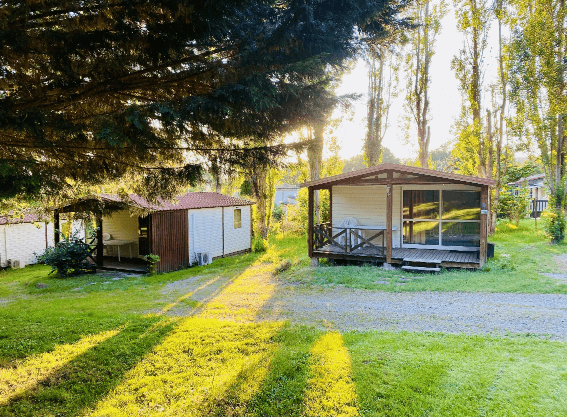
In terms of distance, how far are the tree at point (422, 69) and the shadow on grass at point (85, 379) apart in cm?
1712

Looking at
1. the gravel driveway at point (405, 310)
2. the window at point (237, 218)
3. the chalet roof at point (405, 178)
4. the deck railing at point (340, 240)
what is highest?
the chalet roof at point (405, 178)

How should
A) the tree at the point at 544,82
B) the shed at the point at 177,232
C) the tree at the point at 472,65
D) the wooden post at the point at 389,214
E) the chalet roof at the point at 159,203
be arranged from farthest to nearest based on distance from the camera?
the tree at the point at 472,65 → the tree at the point at 544,82 → the shed at the point at 177,232 → the wooden post at the point at 389,214 → the chalet roof at the point at 159,203

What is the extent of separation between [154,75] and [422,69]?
1695cm

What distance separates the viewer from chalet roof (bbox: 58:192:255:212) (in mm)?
5637

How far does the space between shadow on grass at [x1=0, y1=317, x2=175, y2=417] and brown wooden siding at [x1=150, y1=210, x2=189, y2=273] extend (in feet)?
22.9

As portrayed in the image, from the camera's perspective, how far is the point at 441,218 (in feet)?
35.4

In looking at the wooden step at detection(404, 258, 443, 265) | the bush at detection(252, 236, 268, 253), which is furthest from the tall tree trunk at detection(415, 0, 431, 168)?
the wooden step at detection(404, 258, 443, 265)

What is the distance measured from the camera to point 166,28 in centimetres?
349

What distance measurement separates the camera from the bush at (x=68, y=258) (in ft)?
38.1

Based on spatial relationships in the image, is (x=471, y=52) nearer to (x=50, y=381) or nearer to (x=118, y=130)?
(x=118, y=130)

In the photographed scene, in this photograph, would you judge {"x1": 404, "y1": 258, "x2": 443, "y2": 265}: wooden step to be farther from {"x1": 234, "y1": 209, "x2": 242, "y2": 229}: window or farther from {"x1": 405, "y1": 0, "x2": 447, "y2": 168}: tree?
{"x1": 405, "y1": 0, "x2": 447, "y2": 168}: tree

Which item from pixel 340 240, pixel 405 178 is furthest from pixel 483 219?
pixel 340 240

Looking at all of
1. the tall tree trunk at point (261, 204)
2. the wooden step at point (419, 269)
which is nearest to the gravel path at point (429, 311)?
the wooden step at point (419, 269)

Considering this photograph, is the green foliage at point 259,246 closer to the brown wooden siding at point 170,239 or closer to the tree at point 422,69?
the brown wooden siding at point 170,239
